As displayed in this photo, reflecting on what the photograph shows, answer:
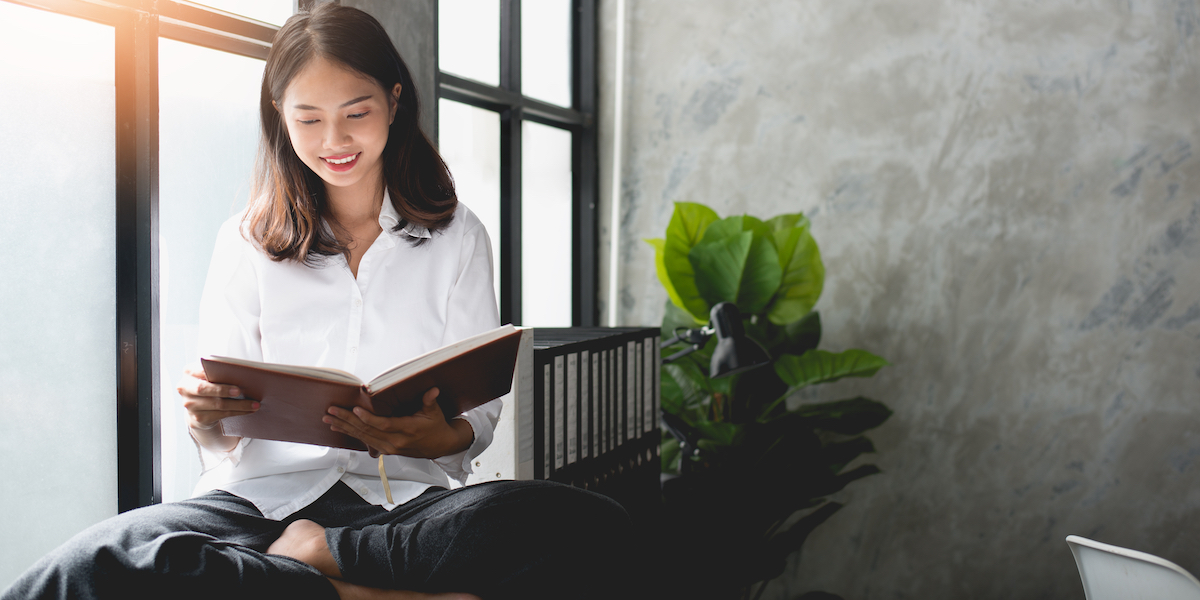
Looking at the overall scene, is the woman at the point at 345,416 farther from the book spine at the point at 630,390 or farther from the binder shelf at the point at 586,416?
the book spine at the point at 630,390

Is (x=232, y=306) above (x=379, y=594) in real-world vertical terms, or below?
above

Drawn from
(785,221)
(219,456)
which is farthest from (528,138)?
(219,456)

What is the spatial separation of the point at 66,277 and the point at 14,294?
8 cm

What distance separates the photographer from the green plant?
183cm

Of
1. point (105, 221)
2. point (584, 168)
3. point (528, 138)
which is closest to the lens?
point (105, 221)

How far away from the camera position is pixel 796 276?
6.55 feet

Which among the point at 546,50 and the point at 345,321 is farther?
the point at 546,50

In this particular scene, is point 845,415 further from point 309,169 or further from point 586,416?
point 309,169

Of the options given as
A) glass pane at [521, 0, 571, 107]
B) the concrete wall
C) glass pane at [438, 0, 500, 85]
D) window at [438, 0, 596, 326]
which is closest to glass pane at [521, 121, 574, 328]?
window at [438, 0, 596, 326]

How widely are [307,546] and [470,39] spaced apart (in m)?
1.67

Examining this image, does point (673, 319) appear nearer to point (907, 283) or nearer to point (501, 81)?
point (907, 283)

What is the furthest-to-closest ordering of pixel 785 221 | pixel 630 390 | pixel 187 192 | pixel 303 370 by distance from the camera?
1. pixel 785 221
2. pixel 630 390
3. pixel 187 192
4. pixel 303 370

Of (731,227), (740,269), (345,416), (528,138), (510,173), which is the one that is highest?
(528,138)

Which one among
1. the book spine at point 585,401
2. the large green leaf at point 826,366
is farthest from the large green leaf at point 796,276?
the book spine at point 585,401
